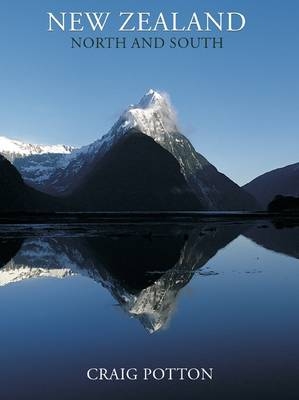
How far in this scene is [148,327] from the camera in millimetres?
21422

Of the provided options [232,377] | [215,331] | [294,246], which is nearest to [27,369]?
[232,377]

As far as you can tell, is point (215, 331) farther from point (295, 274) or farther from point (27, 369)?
point (295, 274)

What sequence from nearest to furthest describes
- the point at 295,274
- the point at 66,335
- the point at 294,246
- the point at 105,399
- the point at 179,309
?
1. the point at 105,399
2. the point at 66,335
3. the point at 179,309
4. the point at 295,274
5. the point at 294,246

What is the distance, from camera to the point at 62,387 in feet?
44.9

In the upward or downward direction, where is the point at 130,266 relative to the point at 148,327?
downward

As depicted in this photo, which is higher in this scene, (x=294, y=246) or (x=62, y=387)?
(x=62, y=387)

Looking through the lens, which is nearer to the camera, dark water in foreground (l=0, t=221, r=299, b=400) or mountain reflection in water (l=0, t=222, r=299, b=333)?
dark water in foreground (l=0, t=221, r=299, b=400)

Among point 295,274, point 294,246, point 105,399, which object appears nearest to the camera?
point 105,399

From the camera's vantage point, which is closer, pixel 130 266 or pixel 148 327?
pixel 148 327

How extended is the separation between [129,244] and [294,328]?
46538mm

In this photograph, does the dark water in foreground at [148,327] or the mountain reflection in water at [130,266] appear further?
the mountain reflection in water at [130,266]

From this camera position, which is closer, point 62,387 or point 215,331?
point 62,387

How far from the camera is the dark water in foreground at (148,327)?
543 inches

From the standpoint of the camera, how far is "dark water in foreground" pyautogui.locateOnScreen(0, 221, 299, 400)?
13805 mm
